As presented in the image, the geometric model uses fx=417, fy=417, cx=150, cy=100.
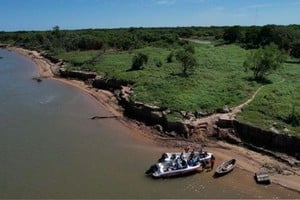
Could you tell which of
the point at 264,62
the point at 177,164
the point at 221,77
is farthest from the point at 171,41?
the point at 177,164

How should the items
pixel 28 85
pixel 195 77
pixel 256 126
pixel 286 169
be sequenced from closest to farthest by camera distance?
pixel 286 169 < pixel 256 126 < pixel 195 77 < pixel 28 85

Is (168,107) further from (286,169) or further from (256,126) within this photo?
(286,169)

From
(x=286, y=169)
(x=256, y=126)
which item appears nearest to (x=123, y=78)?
(x=256, y=126)

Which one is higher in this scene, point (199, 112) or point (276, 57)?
point (276, 57)

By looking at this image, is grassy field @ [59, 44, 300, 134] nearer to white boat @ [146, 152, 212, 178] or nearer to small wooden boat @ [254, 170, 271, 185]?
small wooden boat @ [254, 170, 271, 185]

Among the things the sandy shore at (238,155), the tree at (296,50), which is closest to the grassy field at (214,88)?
the sandy shore at (238,155)

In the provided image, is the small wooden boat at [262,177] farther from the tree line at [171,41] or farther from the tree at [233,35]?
the tree at [233,35]
